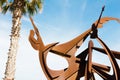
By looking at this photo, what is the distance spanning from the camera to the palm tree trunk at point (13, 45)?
15.3m

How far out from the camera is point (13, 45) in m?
15.9

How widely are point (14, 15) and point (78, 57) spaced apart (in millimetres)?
7523

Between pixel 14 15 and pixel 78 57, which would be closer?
pixel 78 57

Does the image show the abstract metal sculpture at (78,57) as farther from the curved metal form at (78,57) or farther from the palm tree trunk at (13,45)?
the palm tree trunk at (13,45)

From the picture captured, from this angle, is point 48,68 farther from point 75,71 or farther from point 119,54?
point 119,54

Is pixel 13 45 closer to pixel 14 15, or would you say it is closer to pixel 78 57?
pixel 14 15

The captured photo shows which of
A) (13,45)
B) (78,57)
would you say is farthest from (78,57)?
(13,45)

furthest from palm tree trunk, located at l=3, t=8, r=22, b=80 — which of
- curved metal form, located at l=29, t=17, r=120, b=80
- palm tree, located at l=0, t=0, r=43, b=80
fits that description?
curved metal form, located at l=29, t=17, r=120, b=80

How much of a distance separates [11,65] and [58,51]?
18.8 ft

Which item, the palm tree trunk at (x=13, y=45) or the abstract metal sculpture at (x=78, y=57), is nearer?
the abstract metal sculpture at (x=78, y=57)

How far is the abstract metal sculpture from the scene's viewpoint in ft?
32.2

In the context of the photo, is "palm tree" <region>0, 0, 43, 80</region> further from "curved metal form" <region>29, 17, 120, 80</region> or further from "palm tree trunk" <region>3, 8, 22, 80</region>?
"curved metal form" <region>29, 17, 120, 80</region>

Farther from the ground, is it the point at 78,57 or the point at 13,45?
the point at 13,45

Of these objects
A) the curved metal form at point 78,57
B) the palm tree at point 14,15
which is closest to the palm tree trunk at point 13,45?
the palm tree at point 14,15
